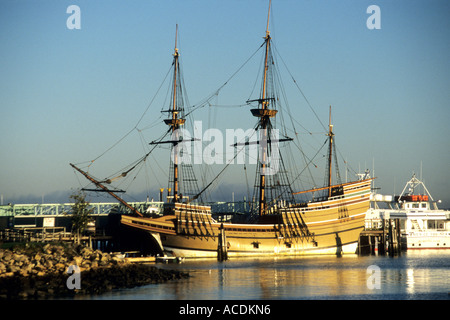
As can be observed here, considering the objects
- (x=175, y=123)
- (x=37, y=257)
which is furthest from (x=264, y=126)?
(x=37, y=257)

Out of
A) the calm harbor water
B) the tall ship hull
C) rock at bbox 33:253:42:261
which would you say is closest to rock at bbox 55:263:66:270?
rock at bbox 33:253:42:261

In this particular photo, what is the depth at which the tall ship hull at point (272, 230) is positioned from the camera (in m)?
80.4

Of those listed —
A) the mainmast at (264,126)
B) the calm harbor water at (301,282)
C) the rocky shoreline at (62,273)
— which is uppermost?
the mainmast at (264,126)

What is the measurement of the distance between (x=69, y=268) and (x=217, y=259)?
3125 cm

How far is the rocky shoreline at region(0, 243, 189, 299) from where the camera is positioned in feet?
154

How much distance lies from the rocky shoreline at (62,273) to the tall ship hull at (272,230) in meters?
20.5

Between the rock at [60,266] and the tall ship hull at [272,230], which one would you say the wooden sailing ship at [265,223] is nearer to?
the tall ship hull at [272,230]

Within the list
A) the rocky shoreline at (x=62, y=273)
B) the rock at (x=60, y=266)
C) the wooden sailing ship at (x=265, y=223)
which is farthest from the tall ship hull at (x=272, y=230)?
the rock at (x=60, y=266)

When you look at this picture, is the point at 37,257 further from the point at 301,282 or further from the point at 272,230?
the point at 272,230

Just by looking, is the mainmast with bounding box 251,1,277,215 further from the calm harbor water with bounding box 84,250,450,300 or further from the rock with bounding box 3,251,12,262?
the rock with bounding box 3,251,12,262

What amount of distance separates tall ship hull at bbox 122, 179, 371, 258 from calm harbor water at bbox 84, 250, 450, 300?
4.49 m

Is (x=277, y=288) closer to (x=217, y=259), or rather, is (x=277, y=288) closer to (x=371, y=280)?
(x=371, y=280)

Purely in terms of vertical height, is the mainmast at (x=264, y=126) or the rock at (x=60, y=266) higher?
the mainmast at (x=264, y=126)
